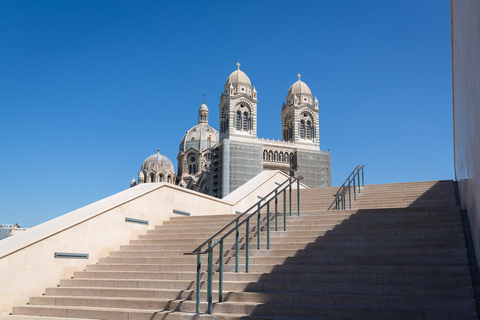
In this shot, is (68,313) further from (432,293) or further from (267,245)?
(432,293)

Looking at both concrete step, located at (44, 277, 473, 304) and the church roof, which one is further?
the church roof

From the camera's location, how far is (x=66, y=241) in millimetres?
7293

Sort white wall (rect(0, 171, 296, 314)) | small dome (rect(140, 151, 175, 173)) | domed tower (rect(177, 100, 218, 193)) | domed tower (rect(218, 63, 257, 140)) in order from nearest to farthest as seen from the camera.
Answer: white wall (rect(0, 171, 296, 314)), domed tower (rect(218, 63, 257, 140)), small dome (rect(140, 151, 175, 173)), domed tower (rect(177, 100, 218, 193))

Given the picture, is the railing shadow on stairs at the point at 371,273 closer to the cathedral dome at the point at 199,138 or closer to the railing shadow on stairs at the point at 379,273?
the railing shadow on stairs at the point at 379,273

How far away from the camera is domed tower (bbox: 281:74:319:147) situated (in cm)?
6481

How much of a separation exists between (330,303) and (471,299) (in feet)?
4.62

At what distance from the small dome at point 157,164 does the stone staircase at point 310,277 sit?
71215 millimetres

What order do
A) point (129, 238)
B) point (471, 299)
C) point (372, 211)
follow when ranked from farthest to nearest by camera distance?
point (129, 238)
point (372, 211)
point (471, 299)

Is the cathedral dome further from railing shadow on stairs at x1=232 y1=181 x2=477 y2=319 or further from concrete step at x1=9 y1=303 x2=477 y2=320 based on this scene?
concrete step at x1=9 y1=303 x2=477 y2=320

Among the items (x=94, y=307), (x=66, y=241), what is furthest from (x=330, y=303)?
(x=66, y=241)

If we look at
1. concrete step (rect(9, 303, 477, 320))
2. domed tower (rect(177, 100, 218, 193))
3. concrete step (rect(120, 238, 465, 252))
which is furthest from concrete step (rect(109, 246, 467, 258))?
domed tower (rect(177, 100, 218, 193))

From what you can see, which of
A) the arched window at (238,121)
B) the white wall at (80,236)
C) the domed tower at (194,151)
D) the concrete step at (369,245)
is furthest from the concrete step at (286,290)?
the domed tower at (194,151)

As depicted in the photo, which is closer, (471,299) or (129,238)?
(471,299)

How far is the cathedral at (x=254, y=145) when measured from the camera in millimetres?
54750
